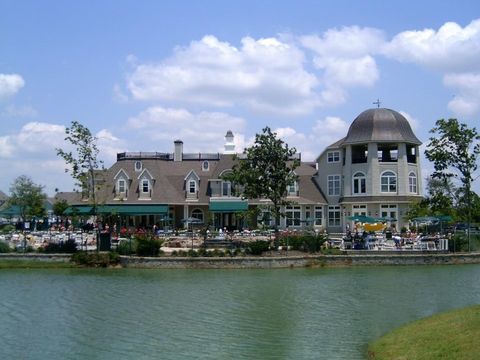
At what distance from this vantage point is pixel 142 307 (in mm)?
21594

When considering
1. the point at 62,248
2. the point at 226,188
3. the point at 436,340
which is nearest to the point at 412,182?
the point at 226,188

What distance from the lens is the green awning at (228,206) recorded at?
55969mm

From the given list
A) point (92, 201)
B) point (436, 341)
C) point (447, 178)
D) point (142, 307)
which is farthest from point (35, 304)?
point (447, 178)

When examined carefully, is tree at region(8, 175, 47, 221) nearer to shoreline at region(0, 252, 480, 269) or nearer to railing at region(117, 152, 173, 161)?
railing at region(117, 152, 173, 161)

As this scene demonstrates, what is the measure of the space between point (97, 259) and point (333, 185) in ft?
95.6

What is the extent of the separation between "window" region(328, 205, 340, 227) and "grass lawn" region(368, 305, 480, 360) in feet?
140

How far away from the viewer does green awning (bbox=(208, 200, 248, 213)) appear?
55969mm

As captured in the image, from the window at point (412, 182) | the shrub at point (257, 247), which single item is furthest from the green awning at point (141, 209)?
the window at point (412, 182)

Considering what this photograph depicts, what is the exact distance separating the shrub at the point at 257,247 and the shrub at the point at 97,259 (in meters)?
7.55

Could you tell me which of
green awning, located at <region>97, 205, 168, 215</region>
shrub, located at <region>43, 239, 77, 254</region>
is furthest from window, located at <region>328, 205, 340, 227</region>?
shrub, located at <region>43, 239, 77, 254</region>

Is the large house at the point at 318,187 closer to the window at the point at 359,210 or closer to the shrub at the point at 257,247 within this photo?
the window at the point at 359,210

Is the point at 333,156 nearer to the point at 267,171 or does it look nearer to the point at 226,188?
the point at 226,188

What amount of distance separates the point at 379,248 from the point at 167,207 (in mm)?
22711

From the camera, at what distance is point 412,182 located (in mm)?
57094
